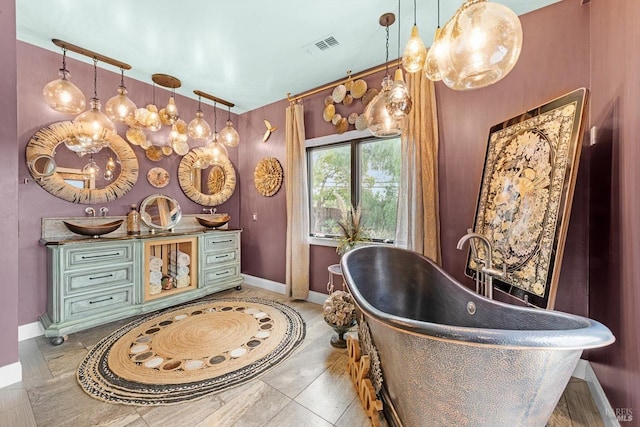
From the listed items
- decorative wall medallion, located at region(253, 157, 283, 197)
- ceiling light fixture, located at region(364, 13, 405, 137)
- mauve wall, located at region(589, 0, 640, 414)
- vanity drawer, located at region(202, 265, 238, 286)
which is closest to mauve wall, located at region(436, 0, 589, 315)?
mauve wall, located at region(589, 0, 640, 414)

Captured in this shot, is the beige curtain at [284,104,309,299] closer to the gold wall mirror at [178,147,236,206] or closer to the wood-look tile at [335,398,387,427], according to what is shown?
the gold wall mirror at [178,147,236,206]

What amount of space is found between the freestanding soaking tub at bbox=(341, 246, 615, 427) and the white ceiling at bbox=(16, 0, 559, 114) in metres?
2.22

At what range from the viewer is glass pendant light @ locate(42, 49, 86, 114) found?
2.02 m

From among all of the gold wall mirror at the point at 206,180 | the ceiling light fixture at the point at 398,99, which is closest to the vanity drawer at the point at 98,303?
the gold wall mirror at the point at 206,180

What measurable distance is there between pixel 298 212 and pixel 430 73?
2201 millimetres

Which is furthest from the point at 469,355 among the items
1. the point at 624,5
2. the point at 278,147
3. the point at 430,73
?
the point at 278,147

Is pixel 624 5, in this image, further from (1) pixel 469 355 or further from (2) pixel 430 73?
(1) pixel 469 355

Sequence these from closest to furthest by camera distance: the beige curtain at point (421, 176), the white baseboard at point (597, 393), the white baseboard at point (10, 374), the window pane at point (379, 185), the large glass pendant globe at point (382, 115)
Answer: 1. the white baseboard at point (597, 393)
2. the white baseboard at point (10, 374)
3. the large glass pendant globe at point (382, 115)
4. the beige curtain at point (421, 176)
5. the window pane at point (379, 185)

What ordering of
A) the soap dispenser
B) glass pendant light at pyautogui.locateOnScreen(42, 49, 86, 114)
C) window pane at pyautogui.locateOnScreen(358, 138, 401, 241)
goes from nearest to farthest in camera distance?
1. glass pendant light at pyautogui.locateOnScreen(42, 49, 86, 114)
2. window pane at pyautogui.locateOnScreen(358, 138, 401, 241)
3. the soap dispenser

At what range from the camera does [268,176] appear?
372 centimetres

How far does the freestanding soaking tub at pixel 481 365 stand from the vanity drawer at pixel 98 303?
8.51 ft

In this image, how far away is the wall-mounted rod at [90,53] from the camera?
90.9 inches

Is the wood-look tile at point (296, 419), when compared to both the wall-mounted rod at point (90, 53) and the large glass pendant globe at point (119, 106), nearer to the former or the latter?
the large glass pendant globe at point (119, 106)

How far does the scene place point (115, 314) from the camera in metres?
2.49
